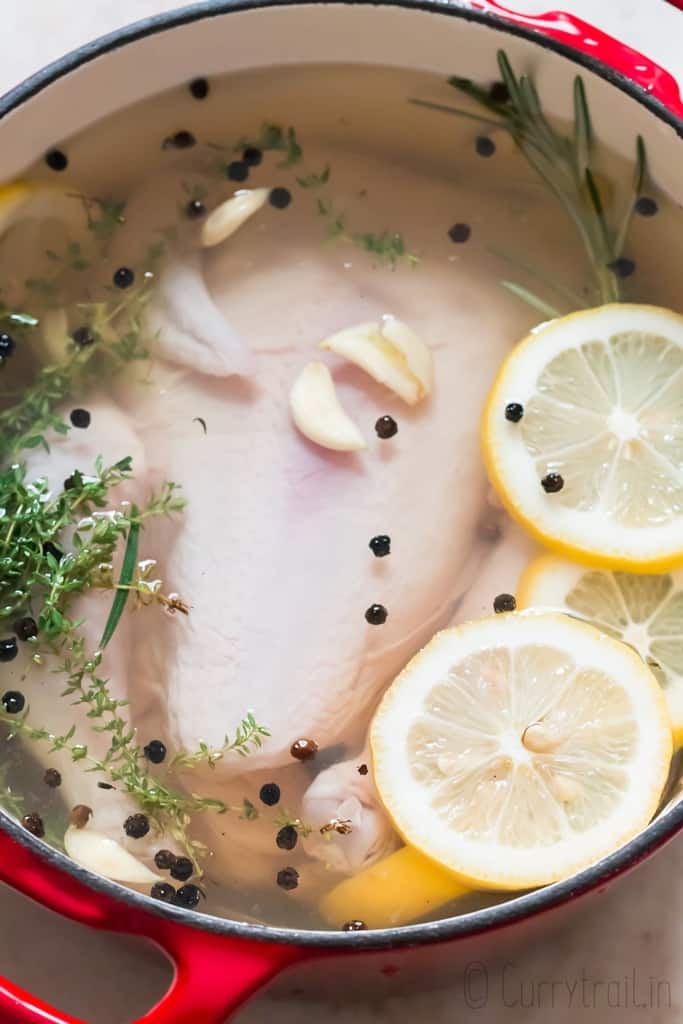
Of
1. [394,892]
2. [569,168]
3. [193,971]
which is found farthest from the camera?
[569,168]

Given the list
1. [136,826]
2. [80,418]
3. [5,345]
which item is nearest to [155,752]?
[136,826]

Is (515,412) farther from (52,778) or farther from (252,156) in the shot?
(52,778)

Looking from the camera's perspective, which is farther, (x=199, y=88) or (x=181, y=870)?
(x=199, y=88)

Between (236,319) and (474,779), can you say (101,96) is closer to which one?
(236,319)

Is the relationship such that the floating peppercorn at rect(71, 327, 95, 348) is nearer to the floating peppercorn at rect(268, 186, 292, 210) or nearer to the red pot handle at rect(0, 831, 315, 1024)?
the floating peppercorn at rect(268, 186, 292, 210)

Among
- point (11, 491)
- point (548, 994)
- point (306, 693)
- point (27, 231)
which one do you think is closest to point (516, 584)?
point (306, 693)

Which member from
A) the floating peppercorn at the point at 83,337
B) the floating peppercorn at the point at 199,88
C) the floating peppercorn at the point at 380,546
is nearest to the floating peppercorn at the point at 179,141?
the floating peppercorn at the point at 199,88

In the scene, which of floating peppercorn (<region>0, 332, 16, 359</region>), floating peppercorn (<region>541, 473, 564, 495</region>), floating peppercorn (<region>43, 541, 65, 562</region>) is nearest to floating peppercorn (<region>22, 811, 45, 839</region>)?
floating peppercorn (<region>43, 541, 65, 562</region>)
